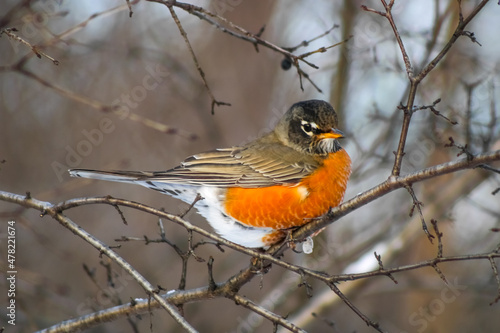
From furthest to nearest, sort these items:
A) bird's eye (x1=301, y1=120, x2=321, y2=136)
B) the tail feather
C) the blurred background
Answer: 1. the blurred background
2. bird's eye (x1=301, y1=120, x2=321, y2=136)
3. the tail feather

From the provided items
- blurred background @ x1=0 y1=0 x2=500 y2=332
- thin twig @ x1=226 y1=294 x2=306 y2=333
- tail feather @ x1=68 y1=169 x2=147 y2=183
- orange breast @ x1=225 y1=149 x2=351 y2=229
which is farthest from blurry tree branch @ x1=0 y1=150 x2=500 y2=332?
blurred background @ x1=0 y1=0 x2=500 y2=332

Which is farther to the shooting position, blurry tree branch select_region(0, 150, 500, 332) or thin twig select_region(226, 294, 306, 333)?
thin twig select_region(226, 294, 306, 333)

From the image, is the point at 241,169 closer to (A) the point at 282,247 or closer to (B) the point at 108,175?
(B) the point at 108,175

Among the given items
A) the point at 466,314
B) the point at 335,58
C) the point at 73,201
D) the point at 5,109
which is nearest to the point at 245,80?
the point at 335,58

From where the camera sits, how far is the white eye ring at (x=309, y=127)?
15.7 feet

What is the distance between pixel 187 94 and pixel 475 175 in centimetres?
394

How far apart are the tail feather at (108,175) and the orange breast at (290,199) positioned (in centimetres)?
84

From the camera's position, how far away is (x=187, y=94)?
758 centimetres

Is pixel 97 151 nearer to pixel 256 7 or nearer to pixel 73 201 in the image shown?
pixel 256 7

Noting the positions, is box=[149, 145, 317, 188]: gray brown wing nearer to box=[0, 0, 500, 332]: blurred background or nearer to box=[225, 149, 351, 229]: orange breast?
box=[225, 149, 351, 229]: orange breast

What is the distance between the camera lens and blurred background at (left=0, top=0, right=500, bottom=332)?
21.2 ft

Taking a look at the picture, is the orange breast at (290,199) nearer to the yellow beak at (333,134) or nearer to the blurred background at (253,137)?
the yellow beak at (333,134)

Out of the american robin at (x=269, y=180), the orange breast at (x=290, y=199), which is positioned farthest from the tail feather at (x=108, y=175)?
the orange breast at (x=290, y=199)

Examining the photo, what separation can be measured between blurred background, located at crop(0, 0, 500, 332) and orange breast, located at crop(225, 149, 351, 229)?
1.54 m
